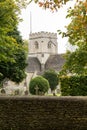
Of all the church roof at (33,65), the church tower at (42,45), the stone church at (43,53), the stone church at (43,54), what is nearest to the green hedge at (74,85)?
the stone church at (43,54)

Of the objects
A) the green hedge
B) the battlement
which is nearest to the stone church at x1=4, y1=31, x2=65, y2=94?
the battlement

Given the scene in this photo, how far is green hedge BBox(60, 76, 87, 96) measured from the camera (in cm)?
2836

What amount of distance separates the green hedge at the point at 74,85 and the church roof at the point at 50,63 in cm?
8559

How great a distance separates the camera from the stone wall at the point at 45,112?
16469mm

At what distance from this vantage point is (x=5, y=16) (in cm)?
2470

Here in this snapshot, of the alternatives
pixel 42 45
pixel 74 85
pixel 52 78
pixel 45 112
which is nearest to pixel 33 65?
pixel 42 45

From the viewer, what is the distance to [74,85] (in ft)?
93.6

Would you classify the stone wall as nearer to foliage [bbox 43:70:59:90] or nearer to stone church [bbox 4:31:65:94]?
foliage [bbox 43:70:59:90]

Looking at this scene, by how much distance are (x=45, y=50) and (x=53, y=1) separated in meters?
108

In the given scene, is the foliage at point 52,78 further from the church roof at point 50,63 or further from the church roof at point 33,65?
the church roof at point 50,63

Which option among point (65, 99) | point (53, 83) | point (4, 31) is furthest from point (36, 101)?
point (53, 83)

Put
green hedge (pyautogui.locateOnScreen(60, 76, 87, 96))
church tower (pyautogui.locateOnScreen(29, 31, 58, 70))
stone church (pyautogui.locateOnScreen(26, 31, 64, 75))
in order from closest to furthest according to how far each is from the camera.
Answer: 1. green hedge (pyautogui.locateOnScreen(60, 76, 87, 96))
2. stone church (pyautogui.locateOnScreen(26, 31, 64, 75))
3. church tower (pyautogui.locateOnScreen(29, 31, 58, 70))

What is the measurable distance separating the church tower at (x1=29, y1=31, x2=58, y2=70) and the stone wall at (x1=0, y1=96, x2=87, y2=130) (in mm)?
101594

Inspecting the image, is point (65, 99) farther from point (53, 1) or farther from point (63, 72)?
point (63, 72)
